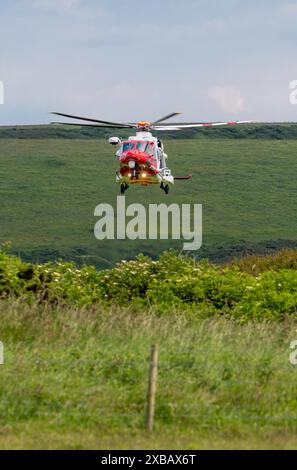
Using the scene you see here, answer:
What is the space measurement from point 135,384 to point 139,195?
93.0 metres

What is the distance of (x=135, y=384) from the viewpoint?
2164 centimetres

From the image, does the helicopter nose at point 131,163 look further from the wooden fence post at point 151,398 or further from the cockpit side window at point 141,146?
the wooden fence post at point 151,398

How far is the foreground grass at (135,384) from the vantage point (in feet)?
64.1

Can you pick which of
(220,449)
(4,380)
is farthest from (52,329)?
(220,449)

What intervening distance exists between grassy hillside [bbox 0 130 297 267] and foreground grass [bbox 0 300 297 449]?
76606 mm

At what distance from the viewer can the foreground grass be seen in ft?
64.1

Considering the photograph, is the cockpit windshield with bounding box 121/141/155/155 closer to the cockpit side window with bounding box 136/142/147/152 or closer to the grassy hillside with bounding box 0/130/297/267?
the cockpit side window with bounding box 136/142/147/152

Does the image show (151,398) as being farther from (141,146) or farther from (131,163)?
(141,146)

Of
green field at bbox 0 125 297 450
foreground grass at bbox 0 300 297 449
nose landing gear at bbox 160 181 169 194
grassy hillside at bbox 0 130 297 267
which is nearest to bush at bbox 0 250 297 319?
green field at bbox 0 125 297 450

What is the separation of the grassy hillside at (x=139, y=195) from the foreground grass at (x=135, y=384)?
76.6 metres

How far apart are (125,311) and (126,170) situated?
18.3 feet

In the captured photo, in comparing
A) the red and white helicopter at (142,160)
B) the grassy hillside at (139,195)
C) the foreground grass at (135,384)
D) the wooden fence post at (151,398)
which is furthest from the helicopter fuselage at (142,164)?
the grassy hillside at (139,195)

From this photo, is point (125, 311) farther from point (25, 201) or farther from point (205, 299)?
point (25, 201)

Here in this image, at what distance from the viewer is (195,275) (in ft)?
113
